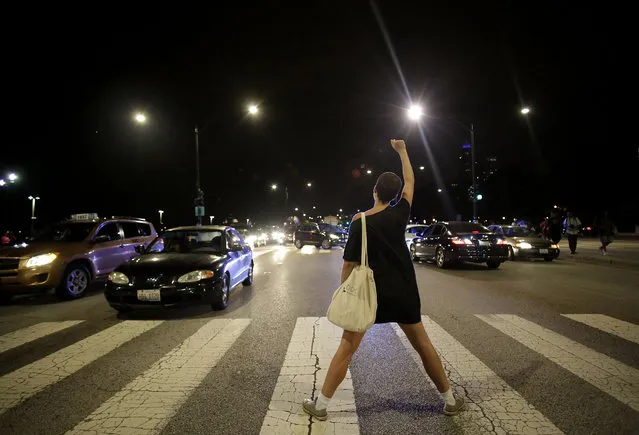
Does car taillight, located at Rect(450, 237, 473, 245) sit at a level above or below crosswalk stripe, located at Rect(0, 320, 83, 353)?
above

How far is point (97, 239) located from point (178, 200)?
49.8 meters

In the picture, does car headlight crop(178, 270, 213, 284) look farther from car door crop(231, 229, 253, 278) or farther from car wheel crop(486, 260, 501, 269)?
car wheel crop(486, 260, 501, 269)

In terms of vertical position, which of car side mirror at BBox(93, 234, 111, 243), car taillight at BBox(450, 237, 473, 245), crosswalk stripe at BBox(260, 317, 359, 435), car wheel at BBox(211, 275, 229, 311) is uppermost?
car side mirror at BBox(93, 234, 111, 243)

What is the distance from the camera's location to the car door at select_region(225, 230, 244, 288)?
27.3 ft

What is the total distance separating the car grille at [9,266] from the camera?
861cm

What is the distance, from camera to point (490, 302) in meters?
8.09

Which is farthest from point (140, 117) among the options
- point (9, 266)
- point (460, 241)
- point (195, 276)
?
point (460, 241)

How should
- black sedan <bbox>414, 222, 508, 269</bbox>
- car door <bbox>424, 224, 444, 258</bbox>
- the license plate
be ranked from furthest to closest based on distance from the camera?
car door <bbox>424, 224, 444, 258</bbox>
black sedan <bbox>414, 222, 508, 269</bbox>
the license plate

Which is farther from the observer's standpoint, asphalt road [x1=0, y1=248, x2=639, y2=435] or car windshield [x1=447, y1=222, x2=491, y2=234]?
car windshield [x1=447, y1=222, x2=491, y2=234]

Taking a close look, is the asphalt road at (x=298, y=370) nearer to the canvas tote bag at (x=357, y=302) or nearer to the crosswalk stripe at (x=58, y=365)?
the crosswalk stripe at (x=58, y=365)

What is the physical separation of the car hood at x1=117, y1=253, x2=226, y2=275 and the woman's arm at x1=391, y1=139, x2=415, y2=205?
15.3ft

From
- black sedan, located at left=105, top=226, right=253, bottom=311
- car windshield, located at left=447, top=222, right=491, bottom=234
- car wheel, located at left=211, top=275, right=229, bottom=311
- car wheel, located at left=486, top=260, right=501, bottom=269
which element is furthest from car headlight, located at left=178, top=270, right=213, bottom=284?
car wheel, located at left=486, top=260, right=501, bottom=269

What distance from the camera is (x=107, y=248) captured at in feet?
34.1

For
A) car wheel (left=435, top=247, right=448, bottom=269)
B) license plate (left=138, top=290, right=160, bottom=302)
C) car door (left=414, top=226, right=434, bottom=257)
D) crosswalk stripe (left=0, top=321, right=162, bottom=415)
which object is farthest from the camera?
car door (left=414, top=226, right=434, bottom=257)
